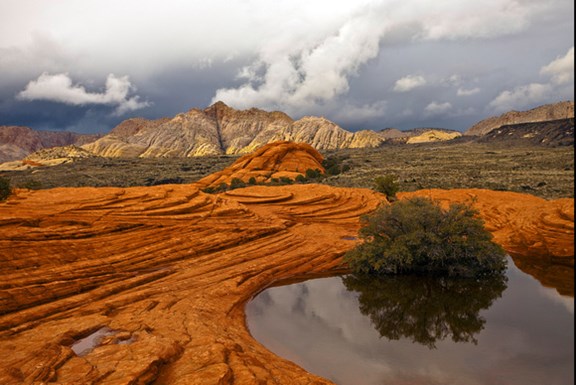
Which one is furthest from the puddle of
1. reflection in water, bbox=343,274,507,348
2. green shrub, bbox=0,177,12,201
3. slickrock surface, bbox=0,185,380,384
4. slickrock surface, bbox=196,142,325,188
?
slickrock surface, bbox=196,142,325,188

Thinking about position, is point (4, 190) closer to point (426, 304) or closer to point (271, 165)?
point (426, 304)

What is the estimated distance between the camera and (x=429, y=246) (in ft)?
69.8

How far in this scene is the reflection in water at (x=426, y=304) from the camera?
1536 centimetres

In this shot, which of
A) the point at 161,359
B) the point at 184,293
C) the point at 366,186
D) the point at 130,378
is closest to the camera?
the point at 130,378

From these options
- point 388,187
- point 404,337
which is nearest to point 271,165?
point 388,187

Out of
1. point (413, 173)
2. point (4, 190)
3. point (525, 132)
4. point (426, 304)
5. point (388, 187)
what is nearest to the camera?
point (426, 304)

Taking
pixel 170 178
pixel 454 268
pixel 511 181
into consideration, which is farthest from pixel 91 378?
pixel 170 178

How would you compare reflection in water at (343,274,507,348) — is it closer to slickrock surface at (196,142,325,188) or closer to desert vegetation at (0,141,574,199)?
desert vegetation at (0,141,574,199)

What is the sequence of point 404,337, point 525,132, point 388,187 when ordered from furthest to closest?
point 525,132, point 388,187, point 404,337

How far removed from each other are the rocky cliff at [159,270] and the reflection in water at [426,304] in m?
3.24

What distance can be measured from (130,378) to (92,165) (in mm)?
111410

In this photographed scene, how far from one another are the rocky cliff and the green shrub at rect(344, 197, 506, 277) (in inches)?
87.3

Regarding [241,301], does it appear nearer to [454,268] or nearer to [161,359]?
[161,359]

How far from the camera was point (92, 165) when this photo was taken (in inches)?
4245
